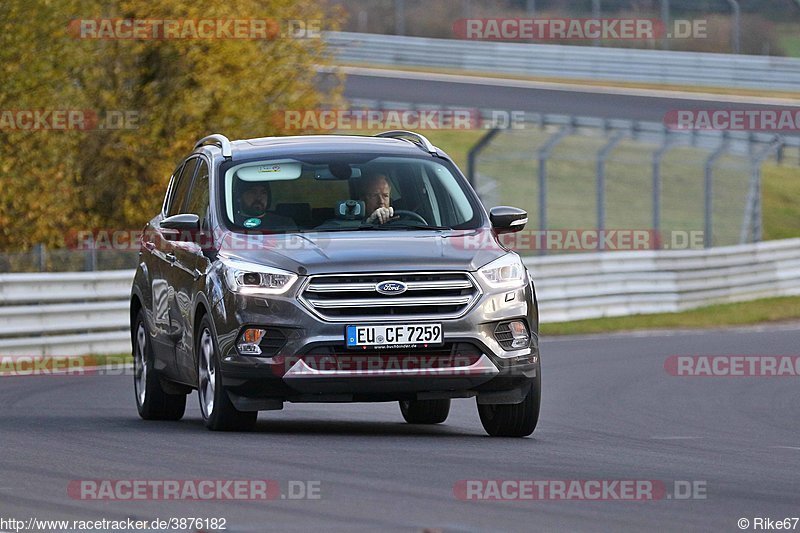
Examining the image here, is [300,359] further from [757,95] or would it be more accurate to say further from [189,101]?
[757,95]

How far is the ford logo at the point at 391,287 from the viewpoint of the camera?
10016 millimetres

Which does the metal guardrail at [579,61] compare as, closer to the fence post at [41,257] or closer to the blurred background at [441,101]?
the blurred background at [441,101]

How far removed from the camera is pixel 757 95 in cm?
4181

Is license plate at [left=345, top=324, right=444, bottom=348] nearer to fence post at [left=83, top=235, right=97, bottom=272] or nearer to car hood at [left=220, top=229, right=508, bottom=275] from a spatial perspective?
car hood at [left=220, top=229, right=508, bottom=275]

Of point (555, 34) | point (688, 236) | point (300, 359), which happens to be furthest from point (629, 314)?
point (555, 34)

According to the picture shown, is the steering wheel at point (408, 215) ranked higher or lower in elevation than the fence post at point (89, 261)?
higher

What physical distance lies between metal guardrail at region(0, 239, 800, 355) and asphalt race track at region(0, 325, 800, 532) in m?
2.89

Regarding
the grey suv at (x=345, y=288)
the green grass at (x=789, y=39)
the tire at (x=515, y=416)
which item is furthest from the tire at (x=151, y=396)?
the green grass at (x=789, y=39)

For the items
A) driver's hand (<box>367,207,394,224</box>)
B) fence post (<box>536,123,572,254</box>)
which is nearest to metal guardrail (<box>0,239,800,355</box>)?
fence post (<box>536,123,572,254</box>)

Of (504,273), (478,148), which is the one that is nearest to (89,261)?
(478,148)

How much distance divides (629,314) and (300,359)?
51.8ft

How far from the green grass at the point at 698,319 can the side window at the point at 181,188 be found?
11.4m

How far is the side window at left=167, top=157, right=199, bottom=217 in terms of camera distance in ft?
39.9

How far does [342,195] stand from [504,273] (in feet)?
4.17
